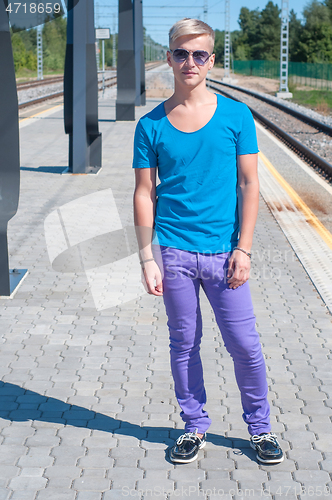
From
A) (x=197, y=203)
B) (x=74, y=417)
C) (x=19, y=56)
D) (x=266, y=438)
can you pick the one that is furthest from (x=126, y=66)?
(x=19, y=56)

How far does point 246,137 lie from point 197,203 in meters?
0.35

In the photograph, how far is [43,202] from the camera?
29.7ft

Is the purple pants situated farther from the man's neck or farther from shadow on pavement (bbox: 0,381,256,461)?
the man's neck

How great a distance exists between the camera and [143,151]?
2764 millimetres

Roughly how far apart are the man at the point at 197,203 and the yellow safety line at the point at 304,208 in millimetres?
4461

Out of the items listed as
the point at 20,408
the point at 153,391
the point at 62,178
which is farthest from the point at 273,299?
the point at 62,178

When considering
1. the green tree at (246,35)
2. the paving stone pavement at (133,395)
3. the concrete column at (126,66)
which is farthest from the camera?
the green tree at (246,35)

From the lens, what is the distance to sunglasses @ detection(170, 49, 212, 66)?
2.65m

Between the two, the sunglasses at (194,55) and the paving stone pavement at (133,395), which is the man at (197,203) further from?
the paving stone pavement at (133,395)

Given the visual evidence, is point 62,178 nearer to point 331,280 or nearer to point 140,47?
point 331,280

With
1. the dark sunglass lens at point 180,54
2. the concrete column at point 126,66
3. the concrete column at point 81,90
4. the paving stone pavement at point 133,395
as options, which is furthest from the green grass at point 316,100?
the dark sunglass lens at point 180,54

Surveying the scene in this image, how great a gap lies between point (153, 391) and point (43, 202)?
5.71 metres

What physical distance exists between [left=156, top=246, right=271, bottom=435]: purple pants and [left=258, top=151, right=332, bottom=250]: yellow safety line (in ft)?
14.3

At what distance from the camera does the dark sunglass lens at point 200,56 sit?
2656mm
